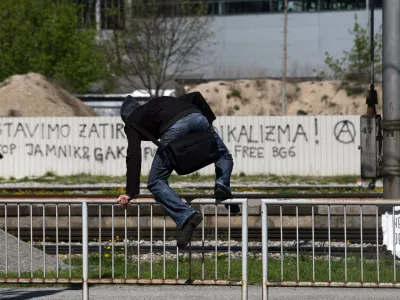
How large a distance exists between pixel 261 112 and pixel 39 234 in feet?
136

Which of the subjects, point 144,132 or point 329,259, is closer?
point 144,132

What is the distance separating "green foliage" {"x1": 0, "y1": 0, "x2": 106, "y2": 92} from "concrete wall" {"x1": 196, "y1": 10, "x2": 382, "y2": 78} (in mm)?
13317

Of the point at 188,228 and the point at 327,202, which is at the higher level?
the point at 327,202

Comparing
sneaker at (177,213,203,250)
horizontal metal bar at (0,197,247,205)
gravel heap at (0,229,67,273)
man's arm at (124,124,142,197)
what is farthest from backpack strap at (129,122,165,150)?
gravel heap at (0,229,67,273)

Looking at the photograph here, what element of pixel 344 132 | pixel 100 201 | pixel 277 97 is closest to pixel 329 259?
pixel 100 201

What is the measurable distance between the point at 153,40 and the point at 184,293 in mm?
43382

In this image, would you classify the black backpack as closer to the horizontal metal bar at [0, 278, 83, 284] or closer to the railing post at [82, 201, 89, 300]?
the railing post at [82, 201, 89, 300]

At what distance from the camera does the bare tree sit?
52062 millimetres

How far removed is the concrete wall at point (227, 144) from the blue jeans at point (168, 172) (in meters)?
22.3

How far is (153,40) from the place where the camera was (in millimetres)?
52906

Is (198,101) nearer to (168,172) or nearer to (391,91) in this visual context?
(168,172)

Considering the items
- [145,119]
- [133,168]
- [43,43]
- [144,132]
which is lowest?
[133,168]

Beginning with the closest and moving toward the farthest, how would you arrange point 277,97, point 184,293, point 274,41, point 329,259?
point 329,259 < point 184,293 < point 277,97 < point 274,41

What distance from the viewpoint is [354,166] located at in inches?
1241
